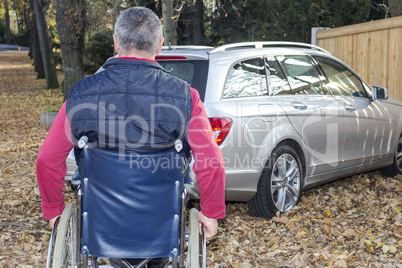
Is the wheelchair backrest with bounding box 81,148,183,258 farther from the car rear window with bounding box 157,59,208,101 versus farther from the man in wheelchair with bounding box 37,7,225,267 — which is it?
the car rear window with bounding box 157,59,208,101

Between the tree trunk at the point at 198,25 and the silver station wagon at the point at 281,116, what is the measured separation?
12653mm

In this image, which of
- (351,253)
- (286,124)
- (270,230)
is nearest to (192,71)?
(286,124)

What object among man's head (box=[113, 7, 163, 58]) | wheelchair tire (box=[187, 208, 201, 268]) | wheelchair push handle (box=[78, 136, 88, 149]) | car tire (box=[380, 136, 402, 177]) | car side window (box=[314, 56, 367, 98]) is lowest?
car tire (box=[380, 136, 402, 177])

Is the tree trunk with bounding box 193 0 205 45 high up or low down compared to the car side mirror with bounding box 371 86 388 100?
up

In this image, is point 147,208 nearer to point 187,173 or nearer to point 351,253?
point 187,173

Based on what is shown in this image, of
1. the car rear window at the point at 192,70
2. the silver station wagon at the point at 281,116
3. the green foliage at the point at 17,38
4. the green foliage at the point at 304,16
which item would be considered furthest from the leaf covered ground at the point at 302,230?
the green foliage at the point at 17,38

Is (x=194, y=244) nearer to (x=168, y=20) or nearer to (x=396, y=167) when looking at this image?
(x=396, y=167)

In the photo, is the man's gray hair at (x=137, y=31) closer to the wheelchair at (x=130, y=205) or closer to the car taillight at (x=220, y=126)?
the wheelchair at (x=130, y=205)

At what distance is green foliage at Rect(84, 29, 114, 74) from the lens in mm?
26188

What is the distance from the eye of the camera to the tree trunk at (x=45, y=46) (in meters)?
24.7

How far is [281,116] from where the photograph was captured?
552 cm

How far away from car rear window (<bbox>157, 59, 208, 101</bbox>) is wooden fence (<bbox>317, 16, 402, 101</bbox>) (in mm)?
5257

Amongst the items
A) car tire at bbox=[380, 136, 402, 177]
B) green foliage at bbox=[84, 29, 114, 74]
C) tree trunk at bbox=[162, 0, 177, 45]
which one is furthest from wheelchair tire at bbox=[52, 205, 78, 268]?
green foliage at bbox=[84, 29, 114, 74]

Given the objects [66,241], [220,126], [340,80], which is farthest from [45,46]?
[66,241]
